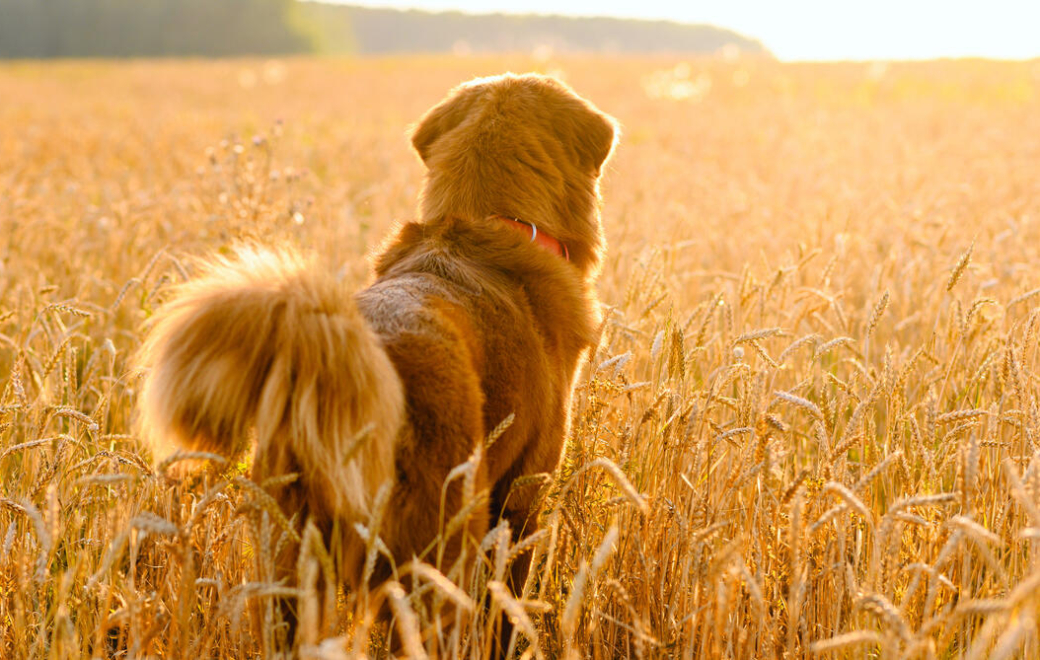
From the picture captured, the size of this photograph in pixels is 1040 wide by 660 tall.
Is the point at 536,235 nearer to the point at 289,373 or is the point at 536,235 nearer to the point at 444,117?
the point at 444,117

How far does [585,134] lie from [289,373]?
1616 mm

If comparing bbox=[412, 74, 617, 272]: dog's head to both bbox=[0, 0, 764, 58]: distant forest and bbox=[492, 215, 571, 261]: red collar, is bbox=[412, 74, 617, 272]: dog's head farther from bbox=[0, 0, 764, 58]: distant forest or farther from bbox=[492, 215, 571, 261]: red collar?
bbox=[0, 0, 764, 58]: distant forest

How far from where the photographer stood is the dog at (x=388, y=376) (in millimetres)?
1583

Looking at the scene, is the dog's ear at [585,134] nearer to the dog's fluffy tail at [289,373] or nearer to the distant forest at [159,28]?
Result: the dog's fluffy tail at [289,373]

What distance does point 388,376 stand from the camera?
5.27 feet

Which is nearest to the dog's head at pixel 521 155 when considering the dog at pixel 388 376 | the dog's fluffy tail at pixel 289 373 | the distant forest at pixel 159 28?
the dog at pixel 388 376

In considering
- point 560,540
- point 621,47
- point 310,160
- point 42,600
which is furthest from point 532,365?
point 621,47

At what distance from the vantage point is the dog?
5.19 feet

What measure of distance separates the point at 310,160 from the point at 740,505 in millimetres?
7072

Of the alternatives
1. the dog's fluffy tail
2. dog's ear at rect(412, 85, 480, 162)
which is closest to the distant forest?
dog's ear at rect(412, 85, 480, 162)

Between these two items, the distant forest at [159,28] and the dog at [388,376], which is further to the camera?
the distant forest at [159,28]

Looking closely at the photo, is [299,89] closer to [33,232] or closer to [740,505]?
Answer: [33,232]

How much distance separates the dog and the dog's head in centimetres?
28

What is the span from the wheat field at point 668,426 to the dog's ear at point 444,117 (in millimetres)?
829
